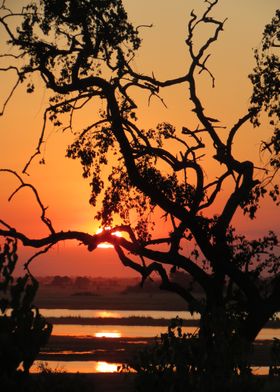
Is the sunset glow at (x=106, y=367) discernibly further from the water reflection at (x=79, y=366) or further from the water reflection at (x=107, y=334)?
the water reflection at (x=107, y=334)

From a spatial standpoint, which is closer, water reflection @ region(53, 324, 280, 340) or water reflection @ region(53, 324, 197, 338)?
water reflection @ region(53, 324, 197, 338)

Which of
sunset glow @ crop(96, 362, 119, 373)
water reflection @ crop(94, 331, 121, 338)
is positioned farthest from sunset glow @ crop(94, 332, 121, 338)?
sunset glow @ crop(96, 362, 119, 373)

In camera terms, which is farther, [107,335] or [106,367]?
[107,335]

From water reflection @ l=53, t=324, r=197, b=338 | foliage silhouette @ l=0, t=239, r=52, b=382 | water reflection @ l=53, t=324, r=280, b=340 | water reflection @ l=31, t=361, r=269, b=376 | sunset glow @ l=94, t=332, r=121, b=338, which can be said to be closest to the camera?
foliage silhouette @ l=0, t=239, r=52, b=382

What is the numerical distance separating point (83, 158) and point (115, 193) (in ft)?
4.06

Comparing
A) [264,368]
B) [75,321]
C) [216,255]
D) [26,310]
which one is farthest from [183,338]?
[75,321]

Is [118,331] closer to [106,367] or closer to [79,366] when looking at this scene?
[106,367]

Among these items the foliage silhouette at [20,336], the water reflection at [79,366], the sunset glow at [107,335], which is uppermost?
the sunset glow at [107,335]

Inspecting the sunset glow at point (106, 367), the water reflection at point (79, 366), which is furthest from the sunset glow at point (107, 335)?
the sunset glow at point (106, 367)

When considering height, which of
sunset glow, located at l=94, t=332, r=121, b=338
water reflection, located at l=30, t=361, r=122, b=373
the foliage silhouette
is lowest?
the foliage silhouette

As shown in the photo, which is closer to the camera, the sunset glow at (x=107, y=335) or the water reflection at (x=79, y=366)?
the water reflection at (x=79, y=366)

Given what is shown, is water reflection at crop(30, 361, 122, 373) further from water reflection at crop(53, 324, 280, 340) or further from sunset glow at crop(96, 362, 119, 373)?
water reflection at crop(53, 324, 280, 340)

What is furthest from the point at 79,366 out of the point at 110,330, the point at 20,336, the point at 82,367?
the point at 110,330

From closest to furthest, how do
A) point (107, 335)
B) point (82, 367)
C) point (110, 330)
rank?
point (82, 367)
point (107, 335)
point (110, 330)
